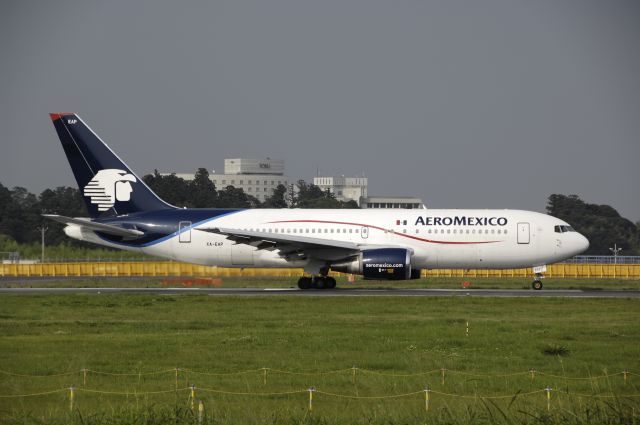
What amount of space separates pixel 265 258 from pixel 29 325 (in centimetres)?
1918

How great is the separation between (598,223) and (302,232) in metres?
109

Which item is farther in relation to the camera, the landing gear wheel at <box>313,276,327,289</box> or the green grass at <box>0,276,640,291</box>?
the green grass at <box>0,276,640,291</box>

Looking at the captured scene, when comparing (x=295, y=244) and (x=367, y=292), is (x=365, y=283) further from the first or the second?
(x=295, y=244)

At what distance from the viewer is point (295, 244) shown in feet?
158

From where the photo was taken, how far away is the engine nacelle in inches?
1849

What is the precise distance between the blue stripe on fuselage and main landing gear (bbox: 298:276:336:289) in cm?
541

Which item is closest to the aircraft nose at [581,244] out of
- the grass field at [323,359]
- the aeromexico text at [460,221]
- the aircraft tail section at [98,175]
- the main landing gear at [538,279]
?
the main landing gear at [538,279]

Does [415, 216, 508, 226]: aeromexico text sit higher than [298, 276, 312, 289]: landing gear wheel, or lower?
higher

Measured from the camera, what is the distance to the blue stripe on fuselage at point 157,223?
5050 cm

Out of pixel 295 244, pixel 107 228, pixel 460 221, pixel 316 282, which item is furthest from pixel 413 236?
pixel 107 228

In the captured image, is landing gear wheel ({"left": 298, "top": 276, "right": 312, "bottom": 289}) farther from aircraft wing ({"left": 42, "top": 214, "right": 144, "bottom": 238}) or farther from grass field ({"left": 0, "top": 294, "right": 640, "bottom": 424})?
grass field ({"left": 0, "top": 294, "right": 640, "bottom": 424})

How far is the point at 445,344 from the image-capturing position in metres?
27.3

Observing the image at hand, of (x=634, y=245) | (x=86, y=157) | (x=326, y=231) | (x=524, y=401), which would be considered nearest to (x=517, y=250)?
(x=326, y=231)

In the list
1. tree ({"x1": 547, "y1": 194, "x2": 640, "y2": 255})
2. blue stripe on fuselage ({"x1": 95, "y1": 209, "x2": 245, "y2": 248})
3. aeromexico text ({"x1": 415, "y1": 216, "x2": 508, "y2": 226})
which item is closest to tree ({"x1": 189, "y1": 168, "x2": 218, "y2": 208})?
tree ({"x1": 547, "y1": 194, "x2": 640, "y2": 255})
